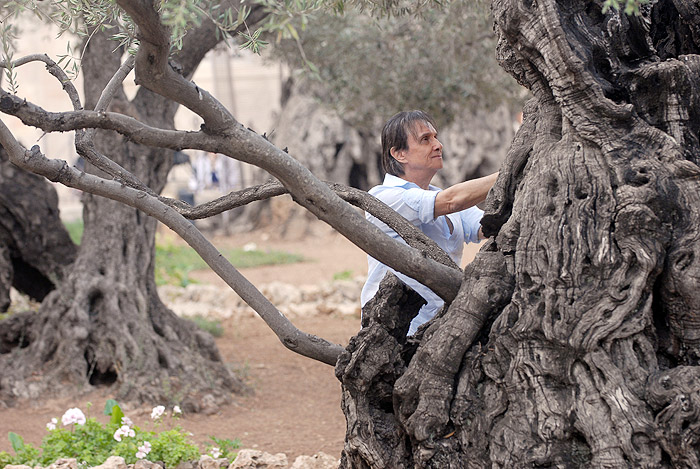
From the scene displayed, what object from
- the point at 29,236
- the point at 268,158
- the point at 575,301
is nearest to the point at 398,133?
the point at 268,158

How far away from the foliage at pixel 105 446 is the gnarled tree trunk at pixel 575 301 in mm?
→ 1368

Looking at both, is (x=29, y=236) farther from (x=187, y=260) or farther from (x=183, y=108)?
(x=183, y=108)

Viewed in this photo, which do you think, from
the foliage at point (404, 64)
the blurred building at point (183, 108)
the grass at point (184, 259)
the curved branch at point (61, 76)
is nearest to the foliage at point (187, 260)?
the grass at point (184, 259)

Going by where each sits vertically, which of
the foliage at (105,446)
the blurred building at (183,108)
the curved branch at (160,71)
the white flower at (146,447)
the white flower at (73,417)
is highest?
the blurred building at (183,108)

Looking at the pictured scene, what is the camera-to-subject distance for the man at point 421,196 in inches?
125

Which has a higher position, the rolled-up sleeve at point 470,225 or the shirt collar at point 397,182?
the shirt collar at point 397,182

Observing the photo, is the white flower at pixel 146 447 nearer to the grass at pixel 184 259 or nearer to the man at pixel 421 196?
the man at pixel 421 196

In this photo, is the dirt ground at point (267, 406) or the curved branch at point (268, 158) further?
the dirt ground at point (267, 406)

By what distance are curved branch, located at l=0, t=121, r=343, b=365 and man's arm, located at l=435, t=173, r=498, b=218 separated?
2.51 feet

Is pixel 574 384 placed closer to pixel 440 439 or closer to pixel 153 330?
pixel 440 439

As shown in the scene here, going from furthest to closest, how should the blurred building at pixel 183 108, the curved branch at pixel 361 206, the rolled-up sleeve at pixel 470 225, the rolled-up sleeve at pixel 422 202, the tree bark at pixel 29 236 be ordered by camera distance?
the blurred building at pixel 183 108
the tree bark at pixel 29 236
the rolled-up sleeve at pixel 470 225
the rolled-up sleeve at pixel 422 202
the curved branch at pixel 361 206

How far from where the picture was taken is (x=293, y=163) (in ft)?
8.43

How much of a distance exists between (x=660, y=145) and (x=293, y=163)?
1.32 m

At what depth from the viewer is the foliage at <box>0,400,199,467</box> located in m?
3.93
